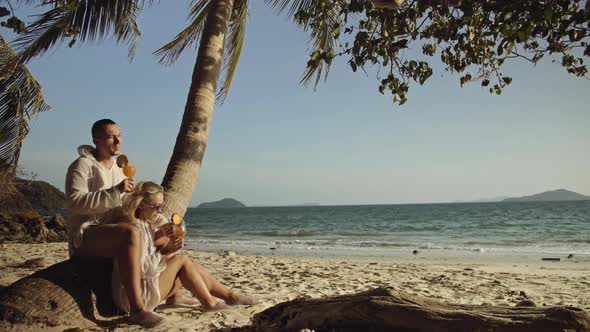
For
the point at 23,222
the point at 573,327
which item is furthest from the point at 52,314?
the point at 23,222

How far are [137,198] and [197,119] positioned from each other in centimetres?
137

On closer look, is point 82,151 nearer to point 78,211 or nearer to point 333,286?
point 78,211

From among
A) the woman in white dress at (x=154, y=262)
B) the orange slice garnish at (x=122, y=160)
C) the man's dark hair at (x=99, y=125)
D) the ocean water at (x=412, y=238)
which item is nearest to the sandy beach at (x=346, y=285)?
the woman in white dress at (x=154, y=262)

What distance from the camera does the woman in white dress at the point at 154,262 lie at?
3.13 metres

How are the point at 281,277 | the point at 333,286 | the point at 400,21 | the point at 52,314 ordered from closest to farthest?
the point at 52,314, the point at 400,21, the point at 333,286, the point at 281,277

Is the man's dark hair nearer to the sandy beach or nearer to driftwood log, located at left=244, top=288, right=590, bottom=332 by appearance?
the sandy beach

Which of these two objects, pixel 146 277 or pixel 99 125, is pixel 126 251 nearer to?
pixel 146 277

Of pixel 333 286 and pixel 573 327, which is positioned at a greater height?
pixel 573 327

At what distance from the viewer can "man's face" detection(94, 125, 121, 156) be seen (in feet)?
10.6

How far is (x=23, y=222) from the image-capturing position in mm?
12391

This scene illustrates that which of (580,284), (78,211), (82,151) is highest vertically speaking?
(82,151)

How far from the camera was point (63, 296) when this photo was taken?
306 cm

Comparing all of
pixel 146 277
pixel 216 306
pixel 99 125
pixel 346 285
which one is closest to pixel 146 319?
pixel 146 277

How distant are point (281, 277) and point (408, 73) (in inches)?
137
